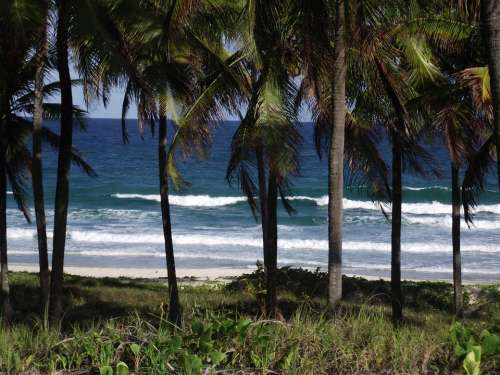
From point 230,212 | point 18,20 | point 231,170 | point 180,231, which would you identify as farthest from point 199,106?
point 230,212

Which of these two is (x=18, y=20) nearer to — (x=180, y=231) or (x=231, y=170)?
(x=231, y=170)

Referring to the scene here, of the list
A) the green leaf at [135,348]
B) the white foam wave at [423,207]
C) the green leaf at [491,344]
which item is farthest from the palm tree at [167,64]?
the white foam wave at [423,207]

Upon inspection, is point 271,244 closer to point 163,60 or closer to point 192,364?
point 163,60

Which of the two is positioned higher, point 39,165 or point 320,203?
point 320,203

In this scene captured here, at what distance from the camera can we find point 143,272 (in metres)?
26.4

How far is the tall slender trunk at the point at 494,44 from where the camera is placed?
19.2ft

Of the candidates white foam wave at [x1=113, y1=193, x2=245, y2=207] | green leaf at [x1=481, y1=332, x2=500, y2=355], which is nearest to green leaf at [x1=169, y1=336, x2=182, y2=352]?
green leaf at [x1=481, y1=332, x2=500, y2=355]

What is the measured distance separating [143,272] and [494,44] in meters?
21.6

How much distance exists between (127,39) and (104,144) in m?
82.5

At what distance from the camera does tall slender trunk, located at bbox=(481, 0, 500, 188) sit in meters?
5.87

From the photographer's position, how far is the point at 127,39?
35.3ft

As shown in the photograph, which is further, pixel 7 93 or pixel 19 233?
pixel 19 233

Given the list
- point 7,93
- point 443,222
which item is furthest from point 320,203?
point 7,93

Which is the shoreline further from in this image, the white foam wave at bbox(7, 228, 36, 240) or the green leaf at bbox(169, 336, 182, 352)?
the green leaf at bbox(169, 336, 182, 352)
